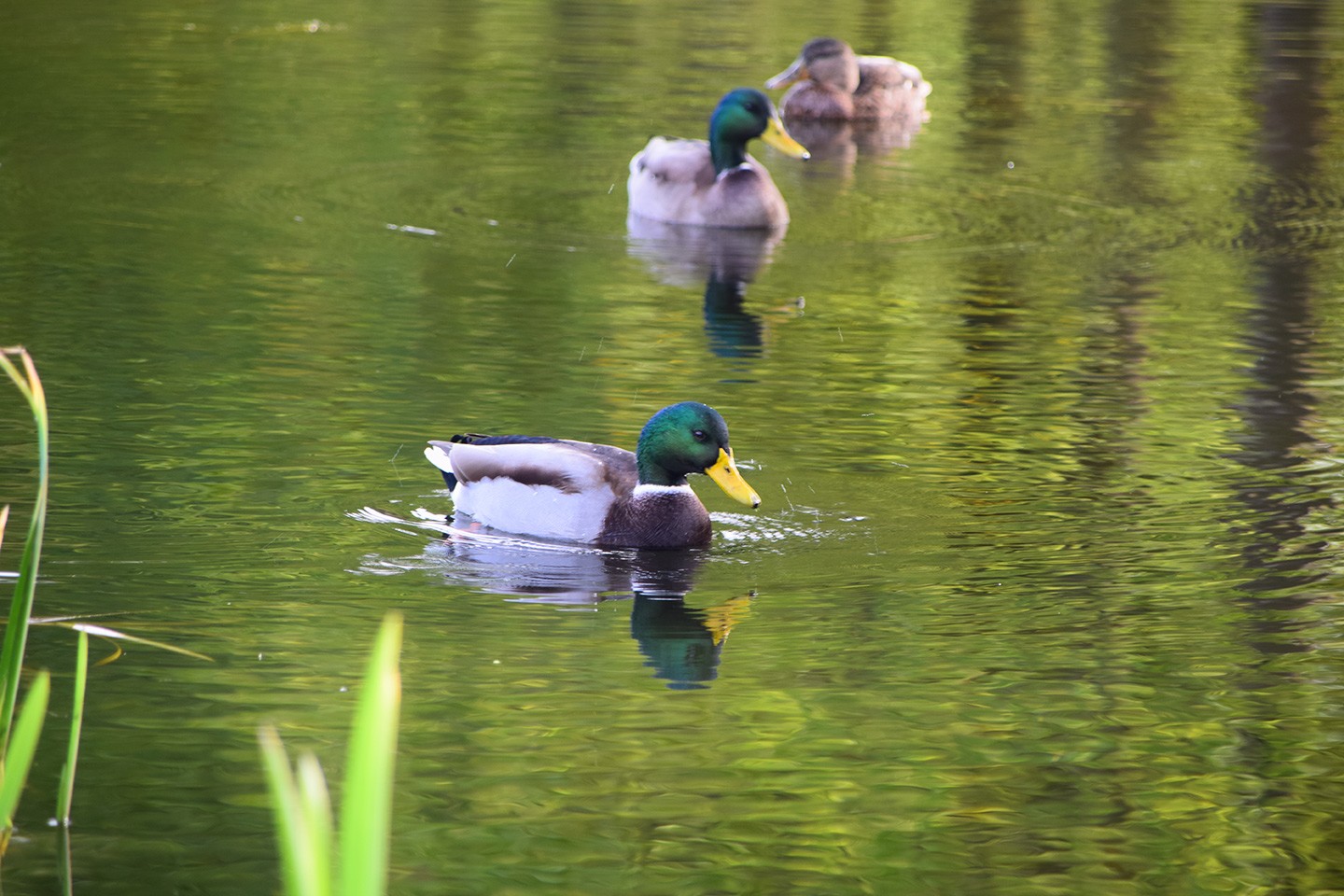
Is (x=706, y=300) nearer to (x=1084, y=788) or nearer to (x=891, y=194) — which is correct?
(x=891, y=194)

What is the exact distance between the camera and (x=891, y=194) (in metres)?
16.0

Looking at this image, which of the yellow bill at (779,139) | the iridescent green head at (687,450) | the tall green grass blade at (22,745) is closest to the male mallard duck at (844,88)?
the yellow bill at (779,139)

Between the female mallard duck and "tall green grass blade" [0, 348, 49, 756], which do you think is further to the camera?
the female mallard duck

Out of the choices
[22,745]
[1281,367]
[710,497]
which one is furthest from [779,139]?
[22,745]

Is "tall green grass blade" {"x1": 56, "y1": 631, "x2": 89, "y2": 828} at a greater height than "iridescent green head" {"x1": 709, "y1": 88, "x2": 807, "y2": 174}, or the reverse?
"tall green grass blade" {"x1": 56, "y1": 631, "x2": 89, "y2": 828}

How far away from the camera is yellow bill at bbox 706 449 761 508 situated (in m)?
8.09

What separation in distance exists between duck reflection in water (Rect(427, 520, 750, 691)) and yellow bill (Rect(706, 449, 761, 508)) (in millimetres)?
257

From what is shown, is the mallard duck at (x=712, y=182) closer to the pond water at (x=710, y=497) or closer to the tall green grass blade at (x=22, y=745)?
the pond water at (x=710, y=497)

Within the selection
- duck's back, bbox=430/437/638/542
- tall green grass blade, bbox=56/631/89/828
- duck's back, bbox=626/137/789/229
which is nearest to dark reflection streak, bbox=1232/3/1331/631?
duck's back, bbox=430/437/638/542

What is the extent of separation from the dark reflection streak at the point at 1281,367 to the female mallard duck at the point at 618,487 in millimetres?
1909

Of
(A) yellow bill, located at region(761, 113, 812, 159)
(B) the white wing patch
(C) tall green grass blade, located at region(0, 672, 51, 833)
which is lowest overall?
(A) yellow bill, located at region(761, 113, 812, 159)

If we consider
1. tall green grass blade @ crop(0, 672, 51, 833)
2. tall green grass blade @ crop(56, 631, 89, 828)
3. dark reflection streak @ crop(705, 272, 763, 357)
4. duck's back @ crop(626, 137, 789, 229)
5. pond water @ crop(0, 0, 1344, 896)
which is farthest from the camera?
duck's back @ crop(626, 137, 789, 229)

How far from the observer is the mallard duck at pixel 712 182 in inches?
594

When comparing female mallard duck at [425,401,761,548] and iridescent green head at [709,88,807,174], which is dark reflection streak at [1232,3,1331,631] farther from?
iridescent green head at [709,88,807,174]
